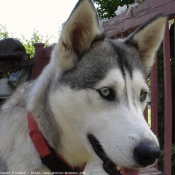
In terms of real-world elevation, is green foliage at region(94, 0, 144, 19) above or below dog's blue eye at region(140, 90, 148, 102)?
above

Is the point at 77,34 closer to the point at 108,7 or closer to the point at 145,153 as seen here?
the point at 145,153

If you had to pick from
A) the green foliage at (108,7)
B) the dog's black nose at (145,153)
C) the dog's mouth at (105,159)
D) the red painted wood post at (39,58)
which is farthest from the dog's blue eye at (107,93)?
the green foliage at (108,7)

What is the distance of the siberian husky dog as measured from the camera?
6.29ft

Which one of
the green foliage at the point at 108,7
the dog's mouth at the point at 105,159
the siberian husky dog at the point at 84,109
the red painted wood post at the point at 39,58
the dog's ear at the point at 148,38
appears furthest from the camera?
the green foliage at the point at 108,7

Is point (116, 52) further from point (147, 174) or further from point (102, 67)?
point (147, 174)

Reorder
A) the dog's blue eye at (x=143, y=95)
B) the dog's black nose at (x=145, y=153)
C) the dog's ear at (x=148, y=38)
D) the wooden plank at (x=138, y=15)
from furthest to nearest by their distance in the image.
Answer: the wooden plank at (x=138, y=15), the dog's ear at (x=148, y=38), the dog's blue eye at (x=143, y=95), the dog's black nose at (x=145, y=153)

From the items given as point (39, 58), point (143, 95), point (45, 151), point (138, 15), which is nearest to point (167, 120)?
point (143, 95)

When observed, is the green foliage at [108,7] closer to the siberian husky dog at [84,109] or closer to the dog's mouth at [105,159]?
the siberian husky dog at [84,109]

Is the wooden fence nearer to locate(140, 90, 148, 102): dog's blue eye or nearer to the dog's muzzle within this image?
locate(140, 90, 148, 102): dog's blue eye

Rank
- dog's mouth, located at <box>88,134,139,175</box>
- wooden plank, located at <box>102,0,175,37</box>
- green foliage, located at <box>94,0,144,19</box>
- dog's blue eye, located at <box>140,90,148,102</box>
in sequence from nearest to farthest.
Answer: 1. dog's mouth, located at <box>88,134,139,175</box>
2. dog's blue eye, located at <box>140,90,148,102</box>
3. wooden plank, located at <box>102,0,175,37</box>
4. green foliage, located at <box>94,0,144,19</box>

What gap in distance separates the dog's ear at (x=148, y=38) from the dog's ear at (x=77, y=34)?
1.05 feet

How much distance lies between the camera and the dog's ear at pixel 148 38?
95.1 inches

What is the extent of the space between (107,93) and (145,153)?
18.2 inches

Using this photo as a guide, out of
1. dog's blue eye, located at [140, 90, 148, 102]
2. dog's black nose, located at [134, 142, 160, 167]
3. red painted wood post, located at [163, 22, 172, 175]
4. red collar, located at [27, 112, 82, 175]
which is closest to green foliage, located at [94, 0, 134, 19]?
red painted wood post, located at [163, 22, 172, 175]
